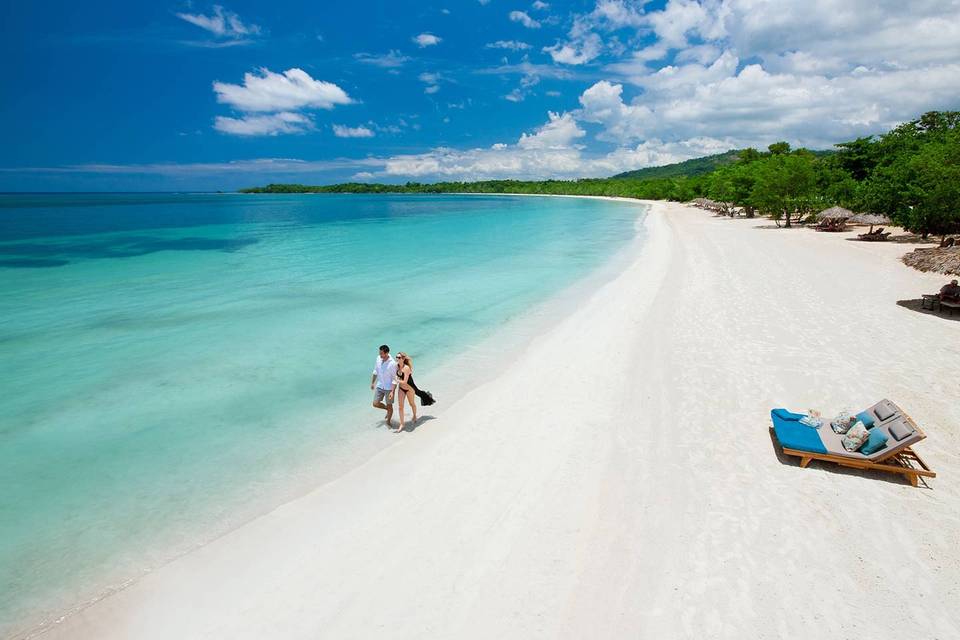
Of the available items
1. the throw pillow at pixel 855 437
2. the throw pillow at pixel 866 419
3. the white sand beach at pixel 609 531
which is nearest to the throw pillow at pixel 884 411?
the throw pillow at pixel 866 419

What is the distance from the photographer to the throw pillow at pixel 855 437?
22.9ft

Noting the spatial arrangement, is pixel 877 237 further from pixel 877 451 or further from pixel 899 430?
pixel 877 451

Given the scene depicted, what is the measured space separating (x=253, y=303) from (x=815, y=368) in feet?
63.4

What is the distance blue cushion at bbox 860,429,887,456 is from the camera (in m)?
6.74

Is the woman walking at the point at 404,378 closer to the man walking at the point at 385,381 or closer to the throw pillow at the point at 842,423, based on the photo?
the man walking at the point at 385,381

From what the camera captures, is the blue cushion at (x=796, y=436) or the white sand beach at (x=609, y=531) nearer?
the white sand beach at (x=609, y=531)

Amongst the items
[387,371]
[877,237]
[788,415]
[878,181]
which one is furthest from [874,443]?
[878,181]

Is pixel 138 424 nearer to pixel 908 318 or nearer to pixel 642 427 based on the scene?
pixel 642 427

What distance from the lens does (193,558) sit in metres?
5.90

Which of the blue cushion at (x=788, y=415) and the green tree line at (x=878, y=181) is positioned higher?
the green tree line at (x=878, y=181)

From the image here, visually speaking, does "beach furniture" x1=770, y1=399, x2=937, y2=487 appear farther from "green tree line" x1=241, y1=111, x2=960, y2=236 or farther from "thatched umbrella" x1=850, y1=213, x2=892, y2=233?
"thatched umbrella" x1=850, y1=213, x2=892, y2=233

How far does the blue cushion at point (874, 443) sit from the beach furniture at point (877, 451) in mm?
34

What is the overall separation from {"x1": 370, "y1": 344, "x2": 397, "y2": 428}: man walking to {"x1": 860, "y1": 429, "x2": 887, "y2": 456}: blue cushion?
24.5ft

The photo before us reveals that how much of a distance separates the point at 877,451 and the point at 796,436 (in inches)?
37.8
